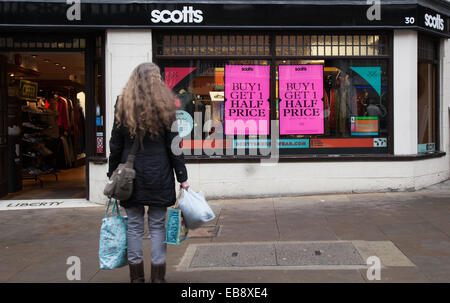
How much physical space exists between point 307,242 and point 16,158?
7.32 metres

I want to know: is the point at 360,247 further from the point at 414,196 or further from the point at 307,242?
the point at 414,196

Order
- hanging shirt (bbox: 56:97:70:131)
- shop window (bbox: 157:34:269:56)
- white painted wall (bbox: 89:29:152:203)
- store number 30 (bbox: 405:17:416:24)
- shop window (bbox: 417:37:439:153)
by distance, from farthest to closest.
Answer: hanging shirt (bbox: 56:97:70:131)
shop window (bbox: 417:37:439:153)
shop window (bbox: 157:34:269:56)
store number 30 (bbox: 405:17:416:24)
white painted wall (bbox: 89:29:152:203)

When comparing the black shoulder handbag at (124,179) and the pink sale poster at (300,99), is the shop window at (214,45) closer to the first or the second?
the pink sale poster at (300,99)

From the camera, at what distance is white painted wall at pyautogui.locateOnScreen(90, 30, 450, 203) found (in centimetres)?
Result: 928

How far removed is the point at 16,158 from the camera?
430 inches

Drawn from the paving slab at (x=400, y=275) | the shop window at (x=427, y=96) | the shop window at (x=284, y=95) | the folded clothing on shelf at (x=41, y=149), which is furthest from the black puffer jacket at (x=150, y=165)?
the folded clothing on shelf at (x=41, y=149)

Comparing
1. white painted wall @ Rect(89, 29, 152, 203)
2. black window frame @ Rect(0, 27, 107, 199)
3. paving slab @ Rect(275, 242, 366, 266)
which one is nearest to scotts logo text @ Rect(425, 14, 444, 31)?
white painted wall @ Rect(89, 29, 152, 203)

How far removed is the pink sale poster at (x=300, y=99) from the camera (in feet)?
31.6

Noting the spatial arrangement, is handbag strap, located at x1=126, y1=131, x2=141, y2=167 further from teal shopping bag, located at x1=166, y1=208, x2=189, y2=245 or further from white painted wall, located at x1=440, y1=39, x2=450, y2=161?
white painted wall, located at x1=440, y1=39, x2=450, y2=161

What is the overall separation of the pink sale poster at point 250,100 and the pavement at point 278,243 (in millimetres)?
1395

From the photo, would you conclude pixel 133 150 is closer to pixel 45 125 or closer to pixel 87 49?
pixel 87 49

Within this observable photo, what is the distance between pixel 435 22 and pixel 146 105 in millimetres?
7750

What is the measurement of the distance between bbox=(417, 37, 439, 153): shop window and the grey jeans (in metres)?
7.20

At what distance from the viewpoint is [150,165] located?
14.4 feet
